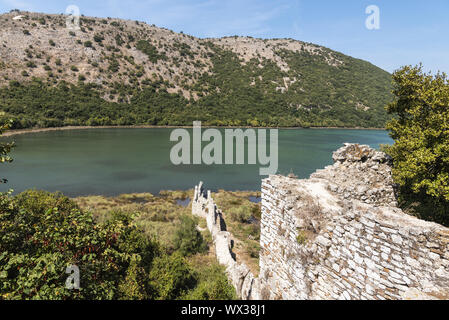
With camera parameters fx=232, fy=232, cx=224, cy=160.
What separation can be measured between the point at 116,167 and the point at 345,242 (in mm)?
42547

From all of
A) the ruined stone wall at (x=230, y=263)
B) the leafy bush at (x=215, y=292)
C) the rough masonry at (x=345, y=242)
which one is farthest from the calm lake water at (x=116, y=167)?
the leafy bush at (x=215, y=292)

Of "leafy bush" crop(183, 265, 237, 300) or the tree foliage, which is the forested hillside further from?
the tree foliage

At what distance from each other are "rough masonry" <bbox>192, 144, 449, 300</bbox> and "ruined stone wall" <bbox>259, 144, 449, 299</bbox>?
1 centimetres

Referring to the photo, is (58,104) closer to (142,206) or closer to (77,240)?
(142,206)

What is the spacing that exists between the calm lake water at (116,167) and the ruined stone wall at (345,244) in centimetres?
2132

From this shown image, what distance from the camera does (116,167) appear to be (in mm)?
41250

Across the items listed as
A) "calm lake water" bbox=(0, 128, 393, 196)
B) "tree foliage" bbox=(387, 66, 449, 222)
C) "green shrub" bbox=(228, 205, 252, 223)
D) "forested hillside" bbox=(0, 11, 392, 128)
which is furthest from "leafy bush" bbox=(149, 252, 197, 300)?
"forested hillside" bbox=(0, 11, 392, 128)

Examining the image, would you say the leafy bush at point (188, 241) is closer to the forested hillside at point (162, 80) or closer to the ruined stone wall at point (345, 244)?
the ruined stone wall at point (345, 244)

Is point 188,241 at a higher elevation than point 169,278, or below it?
below

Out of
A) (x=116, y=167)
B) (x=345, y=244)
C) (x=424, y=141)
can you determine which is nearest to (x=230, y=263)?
(x=345, y=244)

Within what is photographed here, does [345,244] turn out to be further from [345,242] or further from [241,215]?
[241,215]

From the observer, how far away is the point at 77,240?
5715mm
